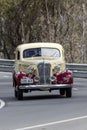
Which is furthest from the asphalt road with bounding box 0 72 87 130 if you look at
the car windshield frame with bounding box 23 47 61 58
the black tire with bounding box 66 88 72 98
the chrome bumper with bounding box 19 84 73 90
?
the car windshield frame with bounding box 23 47 61 58

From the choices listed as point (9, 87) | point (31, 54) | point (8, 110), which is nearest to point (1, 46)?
point (9, 87)

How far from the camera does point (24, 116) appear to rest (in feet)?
50.3

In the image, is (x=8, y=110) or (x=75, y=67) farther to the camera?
(x=75, y=67)

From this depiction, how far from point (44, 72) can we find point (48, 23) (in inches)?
1014

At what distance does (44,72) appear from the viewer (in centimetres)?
2064

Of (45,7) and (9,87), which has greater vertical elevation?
(45,7)

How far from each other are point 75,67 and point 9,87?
738 centimetres

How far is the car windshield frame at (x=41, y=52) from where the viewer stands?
21547mm

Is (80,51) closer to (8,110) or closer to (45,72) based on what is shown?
(45,72)

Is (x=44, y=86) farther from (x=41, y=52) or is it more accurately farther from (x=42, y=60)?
(x=41, y=52)

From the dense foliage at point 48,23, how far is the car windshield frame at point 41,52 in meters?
23.4

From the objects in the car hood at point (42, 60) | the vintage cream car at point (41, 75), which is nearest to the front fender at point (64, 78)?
the vintage cream car at point (41, 75)

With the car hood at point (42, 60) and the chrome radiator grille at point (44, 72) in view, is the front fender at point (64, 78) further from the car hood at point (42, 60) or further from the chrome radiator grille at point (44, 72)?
the car hood at point (42, 60)

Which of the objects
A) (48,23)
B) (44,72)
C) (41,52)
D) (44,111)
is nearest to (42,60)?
(44,72)
